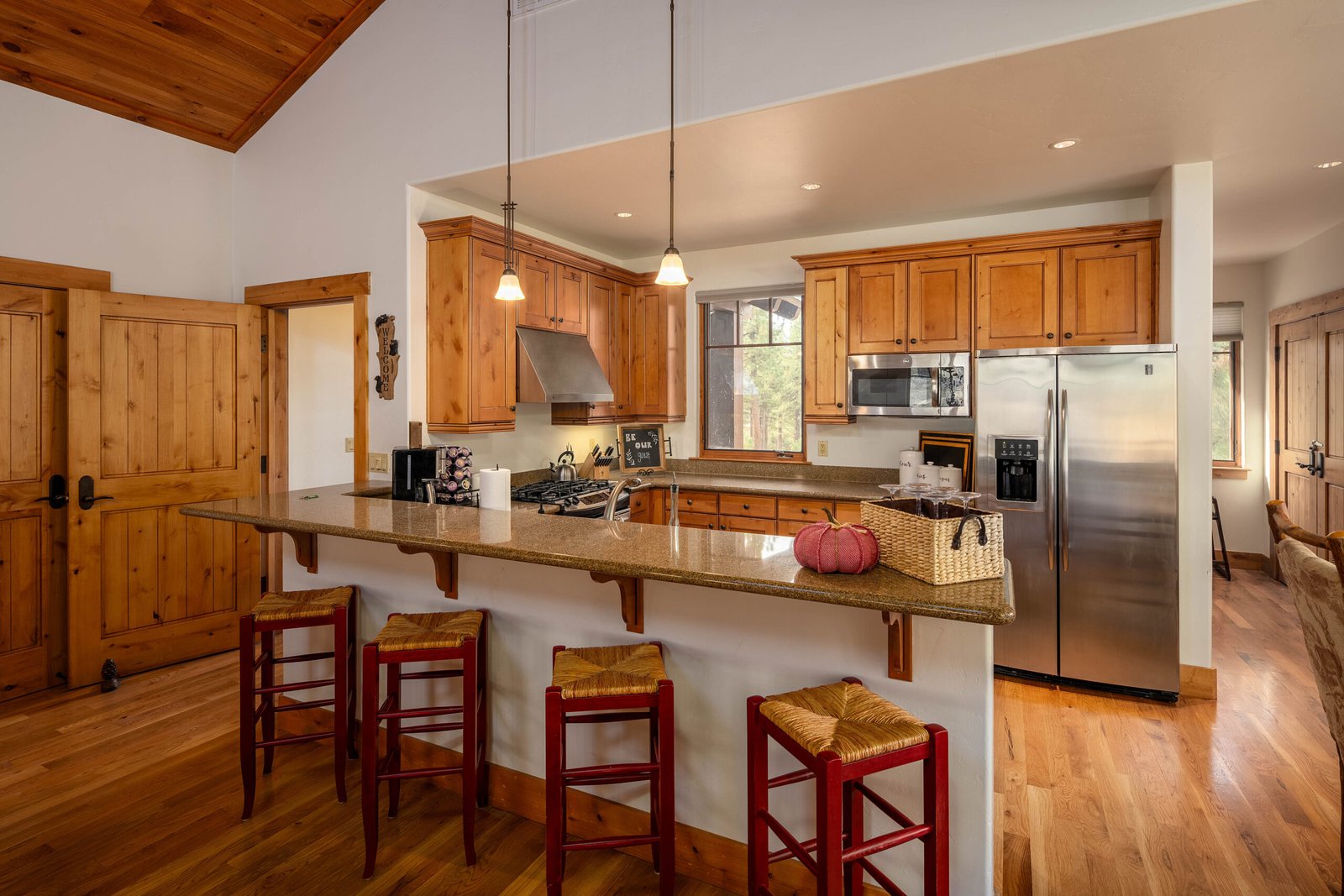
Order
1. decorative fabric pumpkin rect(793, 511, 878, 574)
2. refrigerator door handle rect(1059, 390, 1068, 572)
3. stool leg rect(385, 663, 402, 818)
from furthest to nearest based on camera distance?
refrigerator door handle rect(1059, 390, 1068, 572) → stool leg rect(385, 663, 402, 818) → decorative fabric pumpkin rect(793, 511, 878, 574)

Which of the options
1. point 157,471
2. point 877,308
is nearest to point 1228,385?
point 877,308

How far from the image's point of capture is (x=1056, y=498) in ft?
11.6

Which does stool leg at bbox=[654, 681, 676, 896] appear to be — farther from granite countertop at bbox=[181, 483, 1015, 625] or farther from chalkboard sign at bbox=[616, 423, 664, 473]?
chalkboard sign at bbox=[616, 423, 664, 473]

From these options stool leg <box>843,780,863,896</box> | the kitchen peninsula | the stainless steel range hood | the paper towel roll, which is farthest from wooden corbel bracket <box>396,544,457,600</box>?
the stainless steel range hood

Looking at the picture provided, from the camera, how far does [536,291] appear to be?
4.18m

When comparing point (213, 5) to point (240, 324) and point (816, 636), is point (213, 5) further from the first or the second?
point (816, 636)

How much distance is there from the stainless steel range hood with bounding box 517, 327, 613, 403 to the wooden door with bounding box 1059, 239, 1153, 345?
282 cm

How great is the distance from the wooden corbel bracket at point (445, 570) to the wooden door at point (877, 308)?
294 cm

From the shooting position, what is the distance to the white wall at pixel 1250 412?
5.88 meters

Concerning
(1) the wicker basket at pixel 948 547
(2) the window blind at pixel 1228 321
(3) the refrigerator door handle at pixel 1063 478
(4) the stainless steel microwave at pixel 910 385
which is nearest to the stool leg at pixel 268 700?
(1) the wicker basket at pixel 948 547

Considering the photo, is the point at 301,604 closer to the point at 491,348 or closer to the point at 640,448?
the point at 491,348

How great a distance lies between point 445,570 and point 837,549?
1.51 metres

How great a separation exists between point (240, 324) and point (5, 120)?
4.40ft

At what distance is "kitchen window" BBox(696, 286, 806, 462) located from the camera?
16.6ft
